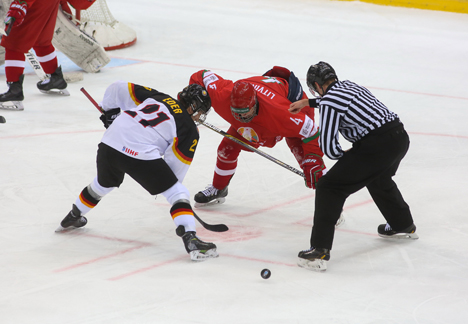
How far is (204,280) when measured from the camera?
241 centimetres

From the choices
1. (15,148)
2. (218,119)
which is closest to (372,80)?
(218,119)

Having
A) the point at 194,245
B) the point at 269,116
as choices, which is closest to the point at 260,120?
the point at 269,116

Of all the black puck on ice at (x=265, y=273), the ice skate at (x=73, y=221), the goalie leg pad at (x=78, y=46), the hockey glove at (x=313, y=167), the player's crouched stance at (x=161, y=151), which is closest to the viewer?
the black puck on ice at (x=265, y=273)

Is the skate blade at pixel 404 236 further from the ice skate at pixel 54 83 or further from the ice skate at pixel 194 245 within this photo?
the ice skate at pixel 54 83

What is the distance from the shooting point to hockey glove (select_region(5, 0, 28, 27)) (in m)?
4.57

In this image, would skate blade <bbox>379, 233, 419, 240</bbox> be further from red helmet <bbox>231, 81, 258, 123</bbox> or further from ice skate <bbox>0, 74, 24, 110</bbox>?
ice skate <bbox>0, 74, 24, 110</bbox>

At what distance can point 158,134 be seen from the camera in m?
2.58

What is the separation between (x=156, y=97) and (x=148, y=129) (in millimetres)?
247

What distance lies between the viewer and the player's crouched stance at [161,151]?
253 cm

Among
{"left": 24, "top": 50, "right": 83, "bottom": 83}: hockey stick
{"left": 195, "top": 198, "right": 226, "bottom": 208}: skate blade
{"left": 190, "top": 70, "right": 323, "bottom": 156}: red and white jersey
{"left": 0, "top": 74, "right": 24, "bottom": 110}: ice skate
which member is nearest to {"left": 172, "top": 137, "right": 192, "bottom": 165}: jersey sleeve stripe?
{"left": 190, "top": 70, "right": 323, "bottom": 156}: red and white jersey

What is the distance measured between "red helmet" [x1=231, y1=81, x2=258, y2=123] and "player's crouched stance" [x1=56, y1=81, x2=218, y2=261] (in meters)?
0.26

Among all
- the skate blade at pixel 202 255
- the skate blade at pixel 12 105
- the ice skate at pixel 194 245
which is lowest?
the skate blade at pixel 12 105

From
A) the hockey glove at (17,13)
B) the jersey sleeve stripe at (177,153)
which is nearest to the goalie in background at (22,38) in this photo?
the hockey glove at (17,13)

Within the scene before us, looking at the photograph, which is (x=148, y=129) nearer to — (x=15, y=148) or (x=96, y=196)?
(x=96, y=196)
